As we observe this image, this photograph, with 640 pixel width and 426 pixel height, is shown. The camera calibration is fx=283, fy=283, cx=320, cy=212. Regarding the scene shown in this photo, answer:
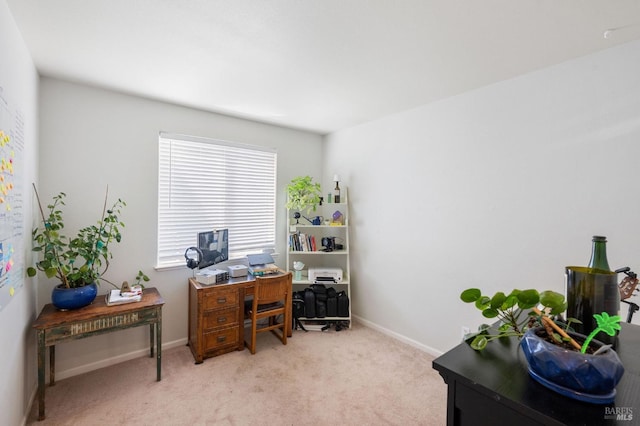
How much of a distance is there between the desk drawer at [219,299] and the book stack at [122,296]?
524 mm

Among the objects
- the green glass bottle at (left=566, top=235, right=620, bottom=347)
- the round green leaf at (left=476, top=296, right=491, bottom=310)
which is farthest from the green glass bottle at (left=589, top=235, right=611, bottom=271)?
the round green leaf at (left=476, top=296, right=491, bottom=310)

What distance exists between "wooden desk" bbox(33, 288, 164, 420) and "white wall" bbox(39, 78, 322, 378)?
0.32 meters

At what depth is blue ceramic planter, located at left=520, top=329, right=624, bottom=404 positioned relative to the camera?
0.68 m

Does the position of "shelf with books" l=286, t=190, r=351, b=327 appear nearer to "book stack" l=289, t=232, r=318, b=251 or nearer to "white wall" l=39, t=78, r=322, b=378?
"book stack" l=289, t=232, r=318, b=251

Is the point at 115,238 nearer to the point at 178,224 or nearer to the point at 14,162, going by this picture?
the point at 178,224

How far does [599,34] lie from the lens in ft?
5.41

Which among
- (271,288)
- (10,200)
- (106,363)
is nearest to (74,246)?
(10,200)

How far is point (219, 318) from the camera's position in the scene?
2688mm

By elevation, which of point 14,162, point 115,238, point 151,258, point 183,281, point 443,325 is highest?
point 14,162

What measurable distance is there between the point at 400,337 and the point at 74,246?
3087 millimetres

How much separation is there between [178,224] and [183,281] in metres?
0.60

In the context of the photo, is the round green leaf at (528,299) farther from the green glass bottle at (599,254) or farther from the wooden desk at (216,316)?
the wooden desk at (216,316)

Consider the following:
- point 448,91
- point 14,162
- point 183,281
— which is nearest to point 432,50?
point 448,91

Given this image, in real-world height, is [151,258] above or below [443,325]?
above
